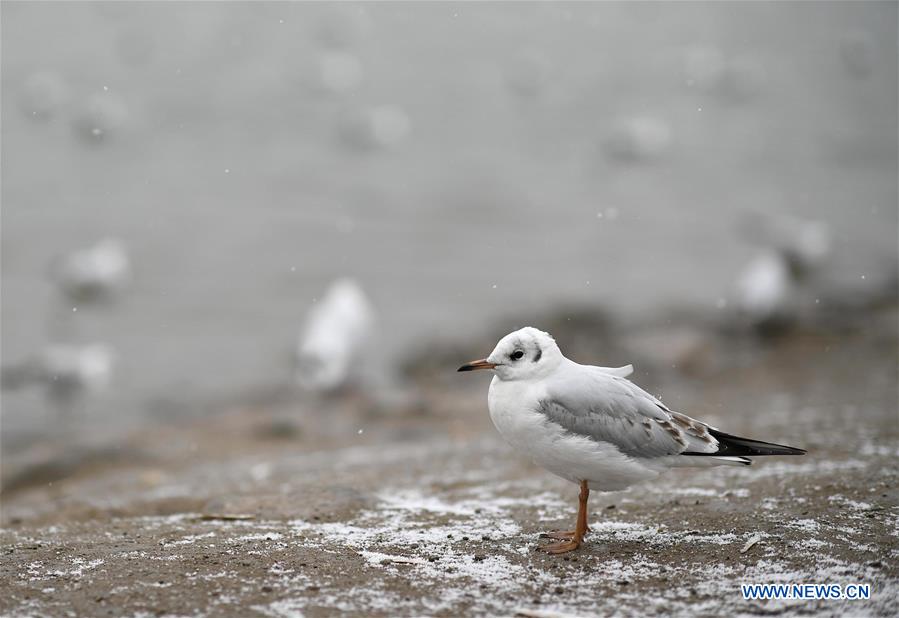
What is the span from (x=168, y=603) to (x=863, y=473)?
4.04m

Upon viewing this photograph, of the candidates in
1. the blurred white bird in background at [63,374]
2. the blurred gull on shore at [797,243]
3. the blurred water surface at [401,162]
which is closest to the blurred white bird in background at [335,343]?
the blurred water surface at [401,162]

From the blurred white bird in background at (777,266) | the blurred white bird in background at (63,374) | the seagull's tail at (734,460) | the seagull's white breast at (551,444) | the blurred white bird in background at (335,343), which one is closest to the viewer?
the seagull's white breast at (551,444)

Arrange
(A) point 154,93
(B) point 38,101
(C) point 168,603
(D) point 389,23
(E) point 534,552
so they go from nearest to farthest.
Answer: (C) point 168,603, (E) point 534,552, (B) point 38,101, (A) point 154,93, (D) point 389,23

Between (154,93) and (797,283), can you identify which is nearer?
(797,283)

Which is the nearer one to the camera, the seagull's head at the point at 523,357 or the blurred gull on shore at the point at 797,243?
the seagull's head at the point at 523,357

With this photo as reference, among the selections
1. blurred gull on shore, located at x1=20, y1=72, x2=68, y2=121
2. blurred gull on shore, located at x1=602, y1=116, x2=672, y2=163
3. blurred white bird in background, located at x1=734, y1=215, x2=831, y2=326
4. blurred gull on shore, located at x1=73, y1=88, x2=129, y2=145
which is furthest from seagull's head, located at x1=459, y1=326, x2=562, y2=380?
blurred gull on shore, located at x1=20, y1=72, x2=68, y2=121

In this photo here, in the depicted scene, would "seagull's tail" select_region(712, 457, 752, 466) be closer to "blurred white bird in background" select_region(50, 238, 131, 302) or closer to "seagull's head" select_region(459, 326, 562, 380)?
"seagull's head" select_region(459, 326, 562, 380)

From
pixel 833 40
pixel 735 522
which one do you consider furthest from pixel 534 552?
pixel 833 40

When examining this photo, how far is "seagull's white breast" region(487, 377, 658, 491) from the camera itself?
468 centimetres

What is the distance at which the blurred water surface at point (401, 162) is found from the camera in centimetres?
1483

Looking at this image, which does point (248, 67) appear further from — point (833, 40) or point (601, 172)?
point (833, 40)

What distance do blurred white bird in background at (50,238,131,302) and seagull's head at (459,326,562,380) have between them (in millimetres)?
10261

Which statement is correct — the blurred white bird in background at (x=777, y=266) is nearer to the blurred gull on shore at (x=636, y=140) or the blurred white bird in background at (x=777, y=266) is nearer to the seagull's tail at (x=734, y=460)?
the blurred gull on shore at (x=636, y=140)

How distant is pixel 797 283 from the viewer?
49.2 feet
